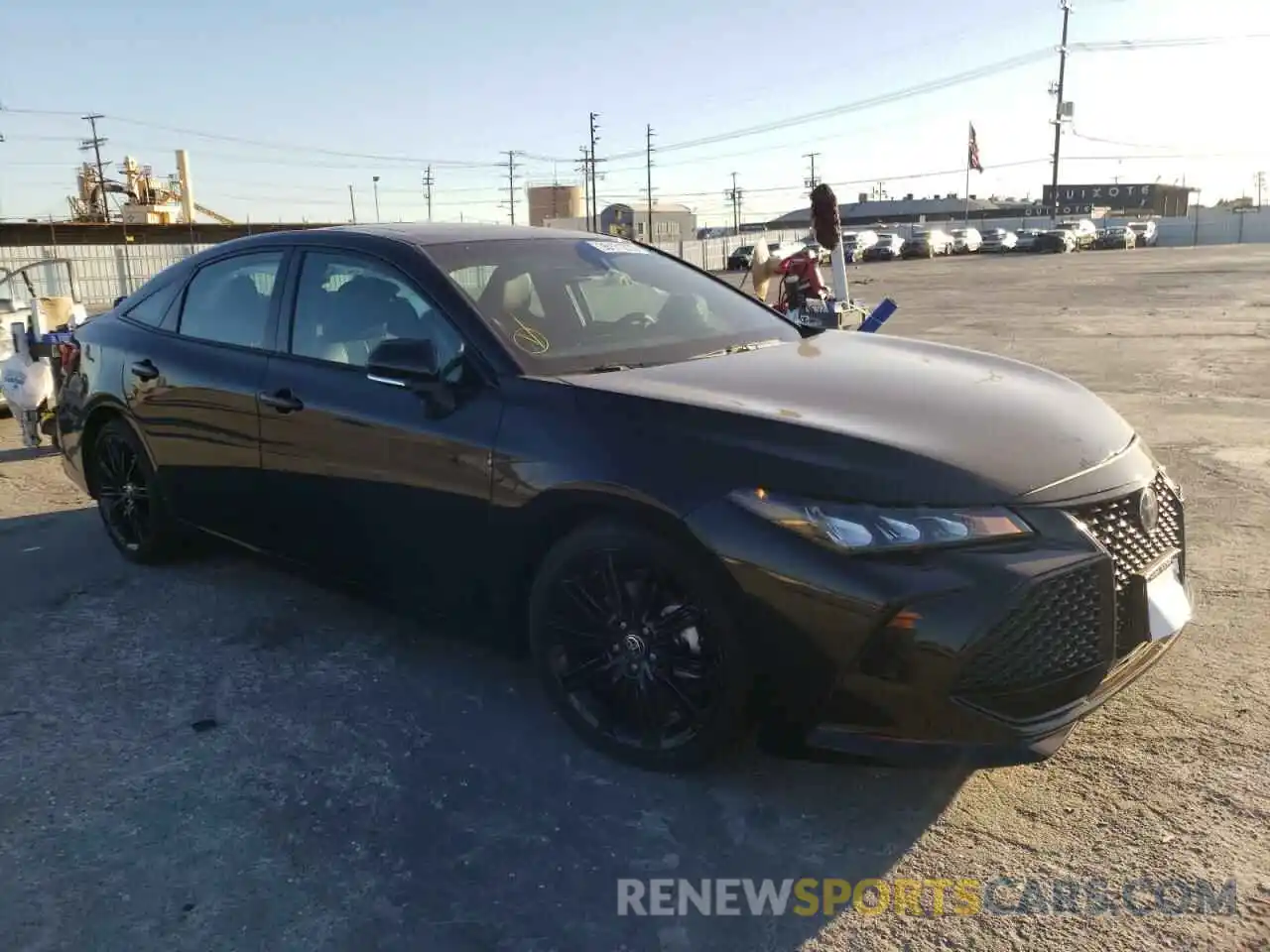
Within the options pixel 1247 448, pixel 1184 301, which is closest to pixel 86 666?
pixel 1247 448

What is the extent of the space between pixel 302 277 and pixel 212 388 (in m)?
0.62

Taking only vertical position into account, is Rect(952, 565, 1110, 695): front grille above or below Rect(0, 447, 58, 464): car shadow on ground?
above

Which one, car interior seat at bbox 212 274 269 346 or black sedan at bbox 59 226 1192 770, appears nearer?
black sedan at bbox 59 226 1192 770

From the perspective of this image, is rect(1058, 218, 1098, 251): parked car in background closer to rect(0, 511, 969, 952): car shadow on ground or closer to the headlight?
rect(0, 511, 969, 952): car shadow on ground

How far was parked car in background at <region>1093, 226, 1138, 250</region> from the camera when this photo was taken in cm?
6272

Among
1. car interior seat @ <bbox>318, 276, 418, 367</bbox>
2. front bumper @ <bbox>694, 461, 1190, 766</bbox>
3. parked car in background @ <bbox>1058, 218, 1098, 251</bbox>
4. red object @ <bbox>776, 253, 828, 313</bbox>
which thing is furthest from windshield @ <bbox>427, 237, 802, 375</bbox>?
parked car in background @ <bbox>1058, 218, 1098, 251</bbox>

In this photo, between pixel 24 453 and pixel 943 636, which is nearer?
pixel 943 636

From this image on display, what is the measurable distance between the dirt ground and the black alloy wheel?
1.42ft

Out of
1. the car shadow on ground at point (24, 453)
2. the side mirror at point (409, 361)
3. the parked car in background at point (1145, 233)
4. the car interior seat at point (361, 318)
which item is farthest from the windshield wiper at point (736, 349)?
the parked car in background at point (1145, 233)

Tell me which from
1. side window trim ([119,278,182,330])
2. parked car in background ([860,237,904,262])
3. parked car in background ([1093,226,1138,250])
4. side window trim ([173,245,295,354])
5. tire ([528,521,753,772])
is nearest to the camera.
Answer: tire ([528,521,753,772])

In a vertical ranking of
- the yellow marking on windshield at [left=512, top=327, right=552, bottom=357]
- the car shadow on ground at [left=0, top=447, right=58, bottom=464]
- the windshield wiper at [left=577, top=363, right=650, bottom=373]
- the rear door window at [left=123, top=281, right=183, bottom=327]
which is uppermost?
the rear door window at [left=123, top=281, right=183, bottom=327]

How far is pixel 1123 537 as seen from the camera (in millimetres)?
2650

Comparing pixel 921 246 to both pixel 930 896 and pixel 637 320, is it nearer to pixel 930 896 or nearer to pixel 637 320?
pixel 637 320


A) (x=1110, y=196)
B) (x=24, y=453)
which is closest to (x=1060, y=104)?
(x=1110, y=196)
